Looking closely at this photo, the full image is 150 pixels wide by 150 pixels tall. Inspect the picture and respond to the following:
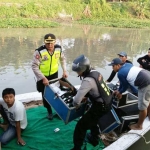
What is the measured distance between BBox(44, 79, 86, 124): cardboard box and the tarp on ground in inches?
18.2

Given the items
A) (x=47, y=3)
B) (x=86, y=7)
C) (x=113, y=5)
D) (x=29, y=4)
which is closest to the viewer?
(x=29, y=4)

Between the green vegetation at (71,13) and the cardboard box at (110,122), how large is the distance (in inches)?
680

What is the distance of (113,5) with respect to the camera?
116 ft

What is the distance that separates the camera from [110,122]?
347 centimetres

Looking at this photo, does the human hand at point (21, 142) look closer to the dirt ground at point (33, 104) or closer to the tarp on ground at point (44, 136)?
the tarp on ground at point (44, 136)

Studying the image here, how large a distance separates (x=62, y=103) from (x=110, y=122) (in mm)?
897

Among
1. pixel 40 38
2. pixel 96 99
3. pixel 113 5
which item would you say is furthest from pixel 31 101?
pixel 113 5

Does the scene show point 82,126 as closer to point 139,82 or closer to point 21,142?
point 21,142

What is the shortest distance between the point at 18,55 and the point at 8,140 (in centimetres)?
780

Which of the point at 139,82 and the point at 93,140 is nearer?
the point at 139,82

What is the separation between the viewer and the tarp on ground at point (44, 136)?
130 inches

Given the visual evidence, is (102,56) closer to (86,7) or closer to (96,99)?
(96,99)

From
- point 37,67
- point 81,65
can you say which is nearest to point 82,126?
point 81,65

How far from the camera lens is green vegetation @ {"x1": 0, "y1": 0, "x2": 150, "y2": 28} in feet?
73.2
